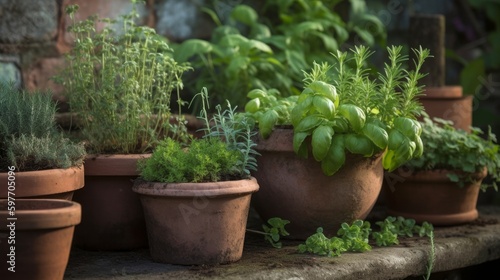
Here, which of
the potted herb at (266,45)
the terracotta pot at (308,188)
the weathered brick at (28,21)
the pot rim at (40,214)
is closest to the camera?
the pot rim at (40,214)

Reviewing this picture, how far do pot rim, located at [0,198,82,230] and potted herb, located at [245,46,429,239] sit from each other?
0.86 metres

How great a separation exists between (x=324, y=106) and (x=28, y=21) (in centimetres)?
146

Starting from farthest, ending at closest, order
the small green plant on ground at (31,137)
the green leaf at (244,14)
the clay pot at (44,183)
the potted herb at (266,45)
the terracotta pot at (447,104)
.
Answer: the green leaf at (244,14) < the terracotta pot at (447,104) < the potted herb at (266,45) < the small green plant on ground at (31,137) < the clay pot at (44,183)

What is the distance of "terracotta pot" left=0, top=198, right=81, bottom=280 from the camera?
7.68 feet

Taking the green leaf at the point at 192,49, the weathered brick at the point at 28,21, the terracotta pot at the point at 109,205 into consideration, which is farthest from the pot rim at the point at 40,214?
the green leaf at the point at 192,49

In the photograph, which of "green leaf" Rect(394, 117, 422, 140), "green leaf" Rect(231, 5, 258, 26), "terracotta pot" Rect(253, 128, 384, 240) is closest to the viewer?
"green leaf" Rect(394, 117, 422, 140)

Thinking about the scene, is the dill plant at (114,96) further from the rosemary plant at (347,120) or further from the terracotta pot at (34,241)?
the terracotta pot at (34,241)

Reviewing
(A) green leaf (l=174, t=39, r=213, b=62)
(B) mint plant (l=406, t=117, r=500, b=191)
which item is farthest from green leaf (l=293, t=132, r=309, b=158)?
(A) green leaf (l=174, t=39, r=213, b=62)

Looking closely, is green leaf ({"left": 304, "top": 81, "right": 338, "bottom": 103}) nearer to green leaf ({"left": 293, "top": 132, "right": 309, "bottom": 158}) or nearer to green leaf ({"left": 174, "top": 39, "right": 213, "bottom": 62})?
green leaf ({"left": 293, "top": 132, "right": 309, "bottom": 158})

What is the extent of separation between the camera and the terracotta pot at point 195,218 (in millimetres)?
2680

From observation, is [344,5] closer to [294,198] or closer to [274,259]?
[294,198]

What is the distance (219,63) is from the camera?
3.99 m

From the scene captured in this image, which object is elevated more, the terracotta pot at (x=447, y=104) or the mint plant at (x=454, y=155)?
the terracotta pot at (x=447, y=104)

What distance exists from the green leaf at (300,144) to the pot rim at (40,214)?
0.85m
